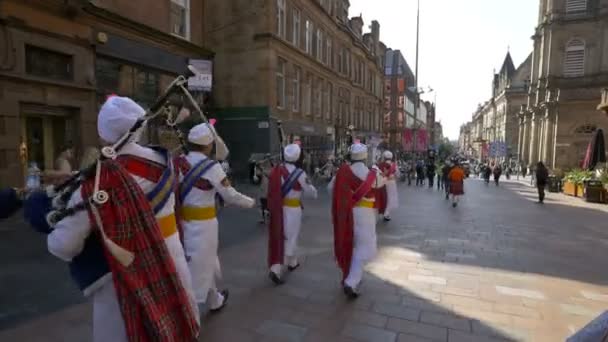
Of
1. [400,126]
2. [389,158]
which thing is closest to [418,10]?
[389,158]

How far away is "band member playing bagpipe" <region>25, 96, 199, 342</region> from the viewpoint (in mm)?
1915

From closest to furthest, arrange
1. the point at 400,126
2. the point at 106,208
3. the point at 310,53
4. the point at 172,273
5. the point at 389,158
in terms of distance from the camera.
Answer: the point at 106,208 → the point at 172,273 → the point at 389,158 → the point at 310,53 → the point at 400,126

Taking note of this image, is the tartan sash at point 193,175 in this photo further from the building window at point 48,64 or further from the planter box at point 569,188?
the planter box at point 569,188

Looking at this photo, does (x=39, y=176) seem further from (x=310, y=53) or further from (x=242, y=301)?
(x=310, y=53)

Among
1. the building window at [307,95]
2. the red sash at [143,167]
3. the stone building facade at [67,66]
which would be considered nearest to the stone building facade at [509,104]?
the building window at [307,95]

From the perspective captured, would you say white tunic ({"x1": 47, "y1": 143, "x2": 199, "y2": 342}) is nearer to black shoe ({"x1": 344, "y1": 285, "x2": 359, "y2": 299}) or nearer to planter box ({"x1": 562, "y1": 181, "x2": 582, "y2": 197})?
black shoe ({"x1": 344, "y1": 285, "x2": 359, "y2": 299})

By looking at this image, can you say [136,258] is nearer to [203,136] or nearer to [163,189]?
[163,189]

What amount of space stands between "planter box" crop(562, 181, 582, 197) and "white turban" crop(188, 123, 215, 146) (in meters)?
19.5

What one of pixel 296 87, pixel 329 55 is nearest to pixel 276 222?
pixel 296 87

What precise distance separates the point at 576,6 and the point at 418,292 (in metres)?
39.8

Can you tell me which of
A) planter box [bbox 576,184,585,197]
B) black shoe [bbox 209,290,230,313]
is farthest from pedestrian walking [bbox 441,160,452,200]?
black shoe [bbox 209,290,230,313]

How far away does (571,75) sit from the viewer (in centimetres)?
3372

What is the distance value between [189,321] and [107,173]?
972 mm

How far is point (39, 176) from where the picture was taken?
2.54 metres
